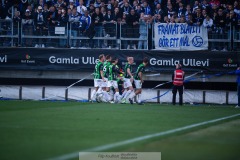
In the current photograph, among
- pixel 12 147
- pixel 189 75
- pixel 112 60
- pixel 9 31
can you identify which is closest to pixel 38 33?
pixel 9 31

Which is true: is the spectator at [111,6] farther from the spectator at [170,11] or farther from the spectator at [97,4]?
the spectator at [170,11]

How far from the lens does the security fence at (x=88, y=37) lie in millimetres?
26906

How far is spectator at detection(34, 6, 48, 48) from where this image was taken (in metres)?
27.5

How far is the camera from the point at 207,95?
91.4 ft

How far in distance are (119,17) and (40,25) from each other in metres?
4.45

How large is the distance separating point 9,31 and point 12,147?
20518mm

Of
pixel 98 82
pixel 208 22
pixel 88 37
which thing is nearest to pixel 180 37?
pixel 208 22

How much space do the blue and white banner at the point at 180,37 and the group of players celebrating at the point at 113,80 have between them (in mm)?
1943

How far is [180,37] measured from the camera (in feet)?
86.1

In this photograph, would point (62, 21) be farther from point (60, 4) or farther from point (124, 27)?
point (124, 27)

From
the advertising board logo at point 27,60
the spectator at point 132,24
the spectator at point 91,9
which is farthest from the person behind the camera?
the advertising board logo at point 27,60

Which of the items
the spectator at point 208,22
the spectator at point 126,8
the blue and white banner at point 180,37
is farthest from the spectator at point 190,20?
the spectator at point 126,8

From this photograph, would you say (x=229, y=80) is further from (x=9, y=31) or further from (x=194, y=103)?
(x=9, y=31)

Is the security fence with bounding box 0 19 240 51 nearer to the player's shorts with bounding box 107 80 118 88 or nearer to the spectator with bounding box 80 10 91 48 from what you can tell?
the spectator with bounding box 80 10 91 48
